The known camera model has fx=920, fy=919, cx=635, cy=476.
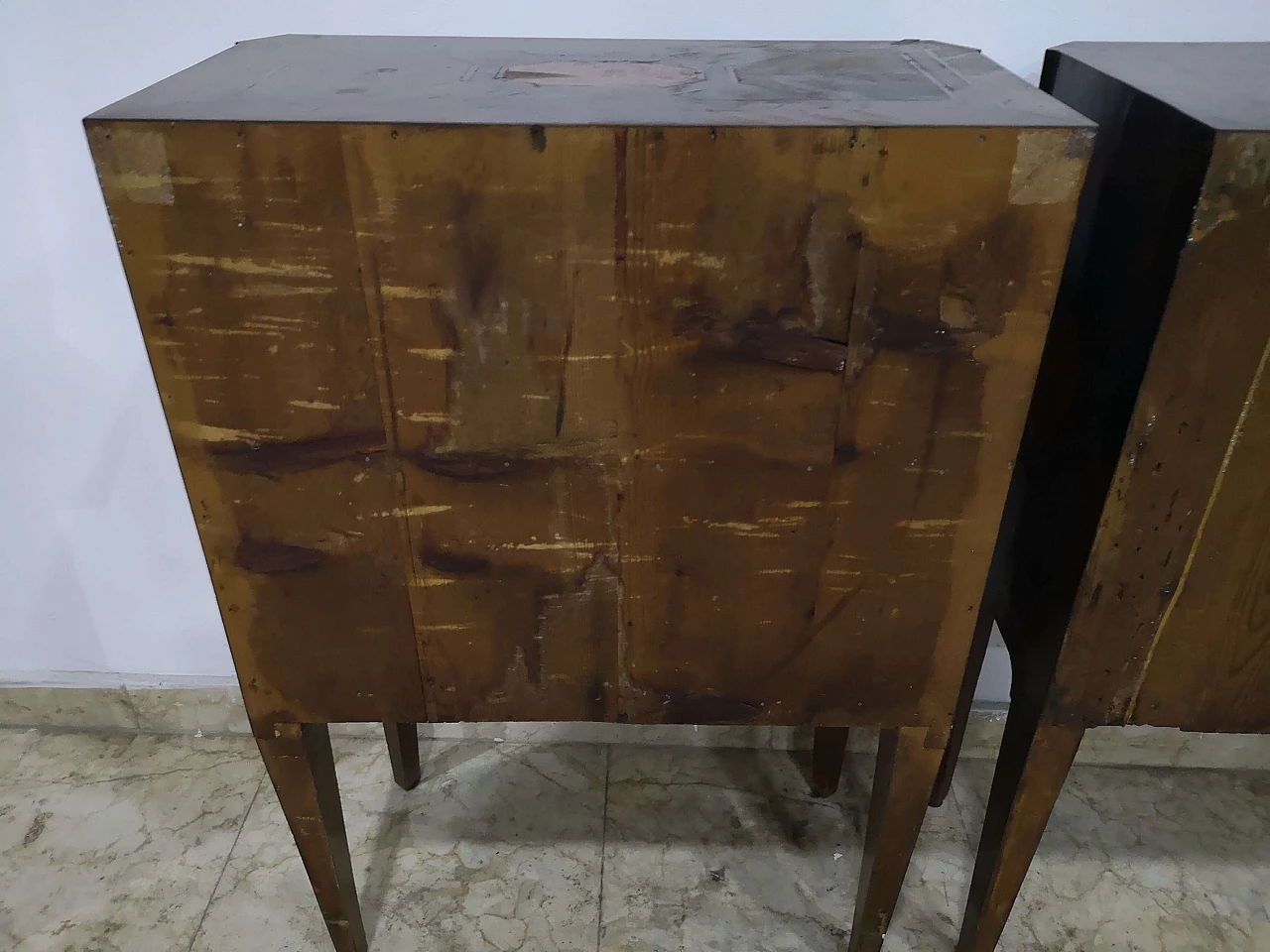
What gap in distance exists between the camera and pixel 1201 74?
754 millimetres

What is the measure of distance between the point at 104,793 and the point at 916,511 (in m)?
1.23

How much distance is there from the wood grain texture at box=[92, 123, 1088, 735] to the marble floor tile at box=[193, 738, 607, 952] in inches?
18.4

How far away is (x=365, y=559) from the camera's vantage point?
29.3 inches

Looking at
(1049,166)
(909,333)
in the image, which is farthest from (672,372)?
(1049,166)

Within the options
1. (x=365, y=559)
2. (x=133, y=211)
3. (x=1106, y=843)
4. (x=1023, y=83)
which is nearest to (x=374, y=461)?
(x=365, y=559)

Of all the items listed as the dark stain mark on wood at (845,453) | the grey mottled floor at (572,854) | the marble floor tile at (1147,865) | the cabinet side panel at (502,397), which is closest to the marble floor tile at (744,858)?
the grey mottled floor at (572,854)

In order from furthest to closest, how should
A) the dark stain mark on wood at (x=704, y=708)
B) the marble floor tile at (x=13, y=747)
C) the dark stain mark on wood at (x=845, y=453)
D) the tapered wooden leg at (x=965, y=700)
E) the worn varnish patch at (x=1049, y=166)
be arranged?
the marble floor tile at (x=13, y=747) → the tapered wooden leg at (x=965, y=700) → the dark stain mark on wood at (x=704, y=708) → the dark stain mark on wood at (x=845, y=453) → the worn varnish patch at (x=1049, y=166)

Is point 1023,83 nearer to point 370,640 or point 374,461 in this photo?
point 374,461

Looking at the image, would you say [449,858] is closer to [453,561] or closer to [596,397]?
[453,561]

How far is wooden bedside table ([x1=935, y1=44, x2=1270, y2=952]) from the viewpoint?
0.62m

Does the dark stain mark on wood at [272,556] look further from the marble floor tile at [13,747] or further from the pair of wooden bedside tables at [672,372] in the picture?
the marble floor tile at [13,747]

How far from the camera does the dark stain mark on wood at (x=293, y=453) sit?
693mm

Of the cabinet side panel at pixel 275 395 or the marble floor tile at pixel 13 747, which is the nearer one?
the cabinet side panel at pixel 275 395

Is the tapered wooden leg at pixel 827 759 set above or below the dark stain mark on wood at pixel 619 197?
below
